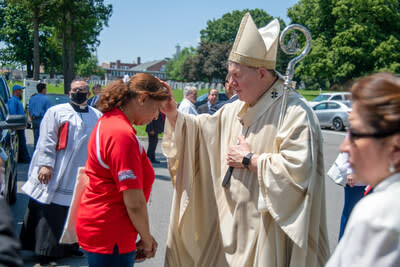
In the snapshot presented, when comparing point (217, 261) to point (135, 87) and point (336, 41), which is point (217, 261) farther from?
point (336, 41)

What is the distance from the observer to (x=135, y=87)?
8.43ft

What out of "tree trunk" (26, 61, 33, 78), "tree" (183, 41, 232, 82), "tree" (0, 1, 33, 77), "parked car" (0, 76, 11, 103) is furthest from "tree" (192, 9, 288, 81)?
"parked car" (0, 76, 11, 103)

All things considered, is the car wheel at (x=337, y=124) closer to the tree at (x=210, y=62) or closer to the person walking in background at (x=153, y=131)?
the person walking in background at (x=153, y=131)

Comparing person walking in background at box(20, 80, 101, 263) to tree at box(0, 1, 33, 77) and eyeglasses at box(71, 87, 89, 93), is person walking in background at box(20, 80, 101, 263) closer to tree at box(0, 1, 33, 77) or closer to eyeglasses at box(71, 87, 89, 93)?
eyeglasses at box(71, 87, 89, 93)

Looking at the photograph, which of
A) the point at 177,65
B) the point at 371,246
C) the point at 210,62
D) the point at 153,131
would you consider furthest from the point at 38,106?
the point at 177,65

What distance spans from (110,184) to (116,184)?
5 cm

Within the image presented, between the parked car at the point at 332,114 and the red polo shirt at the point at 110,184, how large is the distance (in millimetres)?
18669

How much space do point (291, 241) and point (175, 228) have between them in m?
0.93

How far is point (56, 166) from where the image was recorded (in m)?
4.12

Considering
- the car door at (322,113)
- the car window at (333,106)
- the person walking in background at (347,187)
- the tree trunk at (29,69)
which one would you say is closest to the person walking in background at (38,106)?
the person walking in background at (347,187)

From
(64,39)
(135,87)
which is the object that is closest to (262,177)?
(135,87)

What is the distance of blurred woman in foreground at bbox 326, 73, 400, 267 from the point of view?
3.70 ft

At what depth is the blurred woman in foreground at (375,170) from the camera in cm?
113

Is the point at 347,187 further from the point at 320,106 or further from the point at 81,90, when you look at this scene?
the point at 320,106
